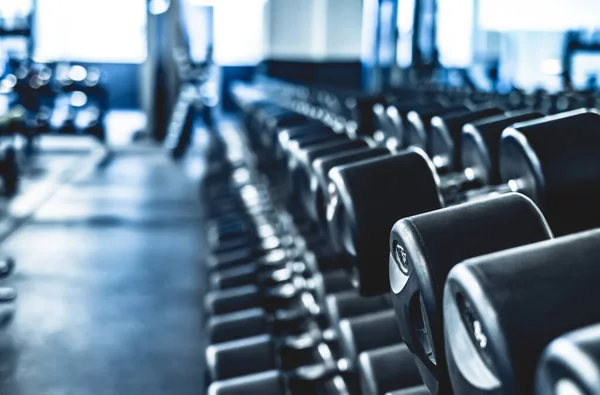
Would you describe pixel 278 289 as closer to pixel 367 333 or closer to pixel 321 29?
pixel 367 333

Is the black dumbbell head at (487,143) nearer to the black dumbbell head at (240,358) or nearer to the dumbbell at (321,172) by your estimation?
the dumbbell at (321,172)

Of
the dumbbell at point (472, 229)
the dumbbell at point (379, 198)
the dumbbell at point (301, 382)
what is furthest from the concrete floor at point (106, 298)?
the dumbbell at point (472, 229)

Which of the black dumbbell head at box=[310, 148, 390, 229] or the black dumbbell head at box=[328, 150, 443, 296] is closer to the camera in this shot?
the black dumbbell head at box=[328, 150, 443, 296]

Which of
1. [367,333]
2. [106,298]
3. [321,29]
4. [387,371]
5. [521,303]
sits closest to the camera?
[521,303]

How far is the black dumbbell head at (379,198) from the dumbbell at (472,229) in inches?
7.8

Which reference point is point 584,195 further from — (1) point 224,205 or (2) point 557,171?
(1) point 224,205

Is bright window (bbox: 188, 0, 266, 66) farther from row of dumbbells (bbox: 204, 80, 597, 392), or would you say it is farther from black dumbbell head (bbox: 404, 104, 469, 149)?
row of dumbbells (bbox: 204, 80, 597, 392)

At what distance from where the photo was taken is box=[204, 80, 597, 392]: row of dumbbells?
101 centimetres

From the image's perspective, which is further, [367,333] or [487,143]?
[367,333]

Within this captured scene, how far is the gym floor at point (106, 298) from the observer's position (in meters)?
2.33

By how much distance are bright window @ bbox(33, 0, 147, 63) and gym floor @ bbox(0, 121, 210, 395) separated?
778cm

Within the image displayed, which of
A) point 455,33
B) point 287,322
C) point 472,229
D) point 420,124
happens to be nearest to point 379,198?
point 472,229

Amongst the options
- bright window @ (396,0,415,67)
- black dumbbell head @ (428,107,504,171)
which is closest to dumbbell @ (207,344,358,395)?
black dumbbell head @ (428,107,504,171)

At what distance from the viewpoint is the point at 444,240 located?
100cm
